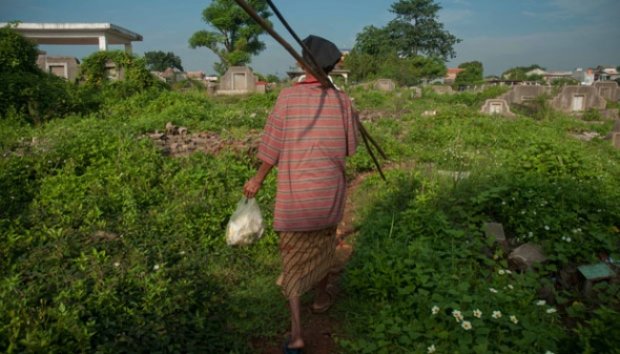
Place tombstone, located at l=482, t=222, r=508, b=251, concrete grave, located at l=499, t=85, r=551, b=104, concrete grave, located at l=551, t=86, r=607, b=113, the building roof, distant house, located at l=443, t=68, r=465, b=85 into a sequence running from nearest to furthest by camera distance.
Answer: tombstone, located at l=482, t=222, r=508, b=251
concrete grave, located at l=551, t=86, r=607, b=113
the building roof
concrete grave, located at l=499, t=85, r=551, b=104
distant house, located at l=443, t=68, r=465, b=85

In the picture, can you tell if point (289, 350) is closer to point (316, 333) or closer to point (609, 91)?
point (316, 333)

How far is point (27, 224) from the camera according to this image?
11.7 feet

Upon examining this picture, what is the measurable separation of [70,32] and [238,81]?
7.25m

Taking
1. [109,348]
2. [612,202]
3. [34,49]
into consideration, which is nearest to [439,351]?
[109,348]

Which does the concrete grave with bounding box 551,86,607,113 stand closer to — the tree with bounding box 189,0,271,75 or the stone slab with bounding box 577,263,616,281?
the stone slab with bounding box 577,263,616,281

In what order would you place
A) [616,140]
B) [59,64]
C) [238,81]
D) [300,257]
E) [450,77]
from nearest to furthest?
[300,257]
[616,140]
[59,64]
[238,81]
[450,77]

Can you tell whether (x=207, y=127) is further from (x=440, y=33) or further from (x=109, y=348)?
(x=440, y=33)

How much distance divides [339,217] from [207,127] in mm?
5767

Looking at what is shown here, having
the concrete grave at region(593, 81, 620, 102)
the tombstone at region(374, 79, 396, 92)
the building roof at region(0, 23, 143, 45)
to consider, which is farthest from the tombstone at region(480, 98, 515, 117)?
the building roof at region(0, 23, 143, 45)

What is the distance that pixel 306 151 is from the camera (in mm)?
2434

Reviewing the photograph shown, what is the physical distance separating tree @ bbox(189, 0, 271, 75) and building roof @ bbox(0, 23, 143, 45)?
55.1ft

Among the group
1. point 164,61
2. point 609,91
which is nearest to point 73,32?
point 609,91

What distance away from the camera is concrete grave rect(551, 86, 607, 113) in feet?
57.3

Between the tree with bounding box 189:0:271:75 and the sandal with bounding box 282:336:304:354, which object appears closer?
the sandal with bounding box 282:336:304:354
